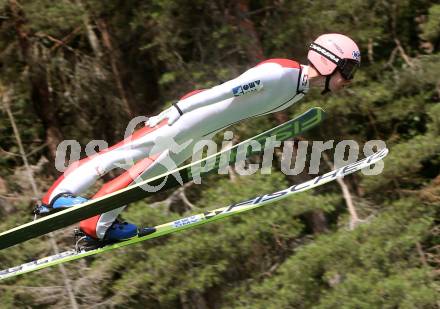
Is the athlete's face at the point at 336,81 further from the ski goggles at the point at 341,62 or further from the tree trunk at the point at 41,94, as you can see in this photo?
the tree trunk at the point at 41,94

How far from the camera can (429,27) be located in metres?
8.37

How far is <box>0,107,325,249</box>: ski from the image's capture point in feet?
15.3

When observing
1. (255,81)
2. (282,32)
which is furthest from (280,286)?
(255,81)

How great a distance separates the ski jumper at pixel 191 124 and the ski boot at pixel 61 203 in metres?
0.02

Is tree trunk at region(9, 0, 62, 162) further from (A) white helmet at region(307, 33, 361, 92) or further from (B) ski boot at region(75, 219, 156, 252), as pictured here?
(A) white helmet at region(307, 33, 361, 92)

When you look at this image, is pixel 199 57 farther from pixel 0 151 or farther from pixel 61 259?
pixel 61 259

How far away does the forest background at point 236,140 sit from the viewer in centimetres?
736

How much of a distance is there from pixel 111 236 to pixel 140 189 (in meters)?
0.47

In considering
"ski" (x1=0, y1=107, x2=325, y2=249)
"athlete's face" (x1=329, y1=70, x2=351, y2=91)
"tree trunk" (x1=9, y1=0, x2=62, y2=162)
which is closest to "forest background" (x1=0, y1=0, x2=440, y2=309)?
"tree trunk" (x1=9, y1=0, x2=62, y2=162)

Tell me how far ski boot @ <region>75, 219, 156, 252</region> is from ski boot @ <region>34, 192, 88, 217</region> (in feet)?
1.08

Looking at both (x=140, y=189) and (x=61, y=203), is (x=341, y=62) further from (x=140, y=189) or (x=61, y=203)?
(x=61, y=203)

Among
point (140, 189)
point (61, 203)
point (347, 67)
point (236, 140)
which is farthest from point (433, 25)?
point (61, 203)

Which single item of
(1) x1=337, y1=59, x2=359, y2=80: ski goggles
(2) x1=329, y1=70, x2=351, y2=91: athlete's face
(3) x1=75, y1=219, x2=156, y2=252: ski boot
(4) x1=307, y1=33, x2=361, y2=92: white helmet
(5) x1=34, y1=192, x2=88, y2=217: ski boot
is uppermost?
(4) x1=307, y1=33, x2=361, y2=92: white helmet

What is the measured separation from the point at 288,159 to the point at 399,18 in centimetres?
218
